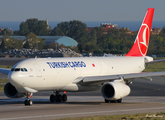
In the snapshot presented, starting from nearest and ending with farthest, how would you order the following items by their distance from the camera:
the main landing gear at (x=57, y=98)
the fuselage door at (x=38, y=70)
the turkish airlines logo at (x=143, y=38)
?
the fuselage door at (x=38, y=70) → the main landing gear at (x=57, y=98) → the turkish airlines logo at (x=143, y=38)

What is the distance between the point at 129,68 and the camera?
110 ft

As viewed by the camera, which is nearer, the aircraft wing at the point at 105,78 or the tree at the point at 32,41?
the aircraft wing at the point at 105,78

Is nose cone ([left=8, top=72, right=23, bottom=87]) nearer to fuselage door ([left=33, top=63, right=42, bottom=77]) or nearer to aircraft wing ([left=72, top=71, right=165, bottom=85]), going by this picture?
fuselage door ([left=33, top=63, right=42, bottom=77])

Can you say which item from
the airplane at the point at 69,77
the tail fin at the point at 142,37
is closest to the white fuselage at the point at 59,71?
the airplane at the point at 69,77

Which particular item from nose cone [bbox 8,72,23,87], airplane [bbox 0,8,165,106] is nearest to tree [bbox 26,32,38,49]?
airplane [bbox 0,8,165,106]

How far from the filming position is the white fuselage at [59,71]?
2492 centimetres

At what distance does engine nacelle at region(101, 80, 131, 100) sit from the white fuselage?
230 centimetres

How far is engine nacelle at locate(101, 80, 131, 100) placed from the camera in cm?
2634

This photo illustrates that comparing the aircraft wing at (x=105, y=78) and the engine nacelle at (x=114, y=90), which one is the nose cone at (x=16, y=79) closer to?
the aircraft wing at (x=105, y=78)

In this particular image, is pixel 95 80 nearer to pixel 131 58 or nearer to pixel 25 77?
pixel 25 77

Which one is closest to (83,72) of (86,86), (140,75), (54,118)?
(86,86)

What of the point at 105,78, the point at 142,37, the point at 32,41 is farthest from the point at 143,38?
the point at 32,41

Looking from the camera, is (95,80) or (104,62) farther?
(104,62)

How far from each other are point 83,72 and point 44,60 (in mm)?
3806
